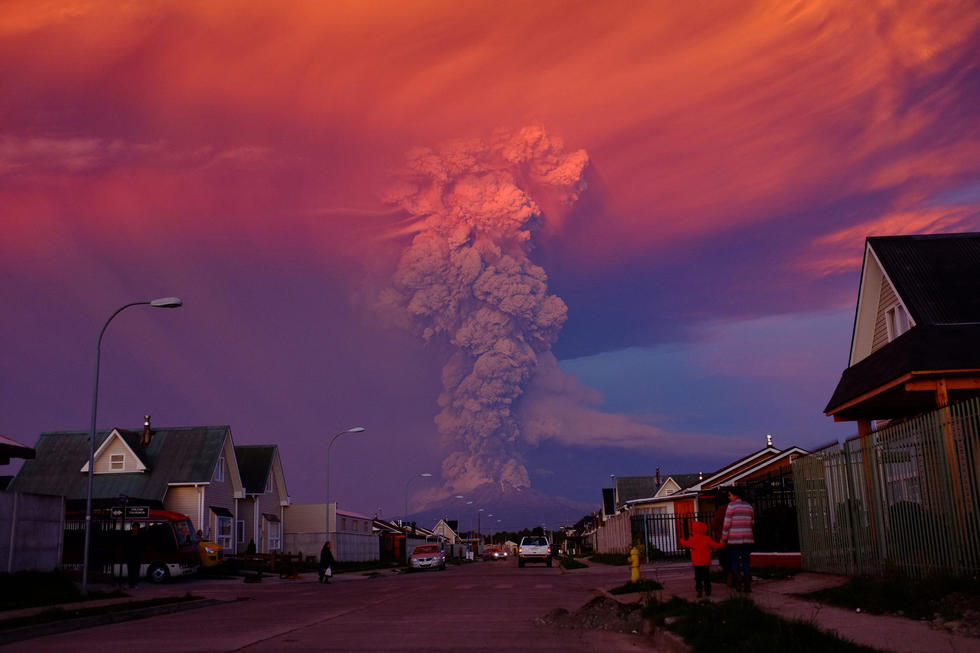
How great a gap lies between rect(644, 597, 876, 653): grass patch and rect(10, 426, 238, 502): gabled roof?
4030cm

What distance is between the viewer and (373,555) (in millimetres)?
73500

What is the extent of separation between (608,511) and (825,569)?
83.6 metres

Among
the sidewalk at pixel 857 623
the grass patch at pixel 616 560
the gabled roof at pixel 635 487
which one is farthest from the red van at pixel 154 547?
the gabled roof at pixel 635 487

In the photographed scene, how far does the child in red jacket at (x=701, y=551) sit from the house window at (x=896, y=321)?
10132 mm

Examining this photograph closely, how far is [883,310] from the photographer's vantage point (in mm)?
24656

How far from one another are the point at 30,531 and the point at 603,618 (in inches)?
681

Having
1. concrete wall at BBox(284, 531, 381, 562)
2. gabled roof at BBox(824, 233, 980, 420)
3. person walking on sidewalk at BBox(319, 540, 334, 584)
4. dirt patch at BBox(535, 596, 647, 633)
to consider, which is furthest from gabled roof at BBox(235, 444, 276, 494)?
dirt patch at BBox(535, 596, 647, 633)

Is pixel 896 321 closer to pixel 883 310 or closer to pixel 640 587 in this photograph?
pixel 883 310

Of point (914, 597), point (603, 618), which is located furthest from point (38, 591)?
point (914, 597)

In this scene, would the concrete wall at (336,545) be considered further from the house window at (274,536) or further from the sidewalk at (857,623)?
the sidewalk at (857,623)

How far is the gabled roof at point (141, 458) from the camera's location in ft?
161

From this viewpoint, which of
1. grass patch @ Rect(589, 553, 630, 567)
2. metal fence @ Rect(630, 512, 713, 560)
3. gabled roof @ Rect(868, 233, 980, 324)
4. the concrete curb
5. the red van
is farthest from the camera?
metal fence @ Rect(630, 512, 713, 560)

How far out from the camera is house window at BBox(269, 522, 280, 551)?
2282 inches

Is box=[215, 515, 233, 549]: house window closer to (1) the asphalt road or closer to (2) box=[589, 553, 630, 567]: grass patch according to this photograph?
(2) box=[589, 553, 630, 567]: grass patch
